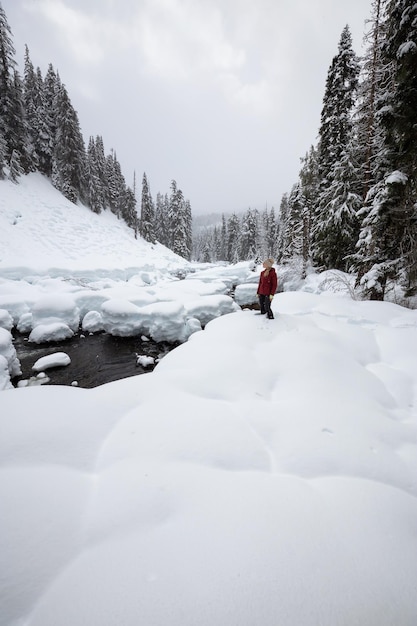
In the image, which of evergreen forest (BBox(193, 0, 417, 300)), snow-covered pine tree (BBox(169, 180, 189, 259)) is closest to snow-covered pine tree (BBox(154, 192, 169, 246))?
snow-covered pine tree (BBox(169, 180, 189, 259))

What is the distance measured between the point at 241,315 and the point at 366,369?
335cm

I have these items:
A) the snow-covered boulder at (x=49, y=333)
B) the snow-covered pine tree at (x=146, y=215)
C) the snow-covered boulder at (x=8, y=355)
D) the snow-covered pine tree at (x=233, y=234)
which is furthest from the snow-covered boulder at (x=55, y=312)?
the snow-covered pine tree at (x=233, y=234)

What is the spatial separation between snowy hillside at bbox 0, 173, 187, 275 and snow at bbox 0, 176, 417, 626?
46.3 feet

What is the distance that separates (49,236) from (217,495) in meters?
22.1

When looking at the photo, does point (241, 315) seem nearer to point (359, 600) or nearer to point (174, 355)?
point (174, 355)

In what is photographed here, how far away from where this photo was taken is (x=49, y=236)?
18.8m

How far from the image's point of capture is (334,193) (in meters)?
13.1

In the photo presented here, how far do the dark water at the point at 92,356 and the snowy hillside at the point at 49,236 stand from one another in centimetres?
695

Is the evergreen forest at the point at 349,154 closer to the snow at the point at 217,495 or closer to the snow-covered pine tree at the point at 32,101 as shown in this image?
the snow-covered pine tree at the point at 32,101

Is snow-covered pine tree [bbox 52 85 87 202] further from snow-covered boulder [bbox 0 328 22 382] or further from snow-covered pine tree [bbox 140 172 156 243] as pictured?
snow-covered boulder [bbox 0 328 22 382]

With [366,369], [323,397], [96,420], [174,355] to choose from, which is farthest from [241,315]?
[96,420]

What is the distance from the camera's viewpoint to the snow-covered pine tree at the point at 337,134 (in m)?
13.0

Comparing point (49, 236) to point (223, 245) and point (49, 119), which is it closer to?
point (49, 119)

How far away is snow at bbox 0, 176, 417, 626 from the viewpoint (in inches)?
51.0
